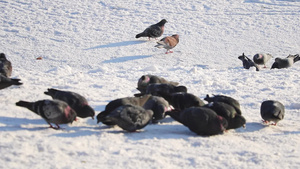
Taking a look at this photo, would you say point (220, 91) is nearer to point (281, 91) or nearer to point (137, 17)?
point (281, 91)

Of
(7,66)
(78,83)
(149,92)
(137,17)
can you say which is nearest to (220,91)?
(149,92)

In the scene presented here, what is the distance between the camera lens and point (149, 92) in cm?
551

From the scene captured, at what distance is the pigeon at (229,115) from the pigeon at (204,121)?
0.55ft

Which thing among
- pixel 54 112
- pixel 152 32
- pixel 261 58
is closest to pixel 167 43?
pixel 152 32

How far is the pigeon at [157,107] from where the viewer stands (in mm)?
4676

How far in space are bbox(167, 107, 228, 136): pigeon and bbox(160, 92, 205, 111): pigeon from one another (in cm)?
54

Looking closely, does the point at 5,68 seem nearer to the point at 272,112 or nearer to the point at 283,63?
the point at 272,112

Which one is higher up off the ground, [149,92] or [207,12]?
[207,12]

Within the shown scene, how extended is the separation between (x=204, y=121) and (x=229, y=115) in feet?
1.41

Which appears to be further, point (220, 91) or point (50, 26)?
point (50, 26)

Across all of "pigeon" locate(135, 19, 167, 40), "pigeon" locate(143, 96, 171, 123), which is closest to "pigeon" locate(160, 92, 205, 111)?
"pigeon" locate(143, 96, 171, 123)

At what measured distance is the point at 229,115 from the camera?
4.50 metres

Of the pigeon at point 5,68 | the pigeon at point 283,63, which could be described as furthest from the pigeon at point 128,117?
the pigeon at point 283,63

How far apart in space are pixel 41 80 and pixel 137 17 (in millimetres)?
6522
